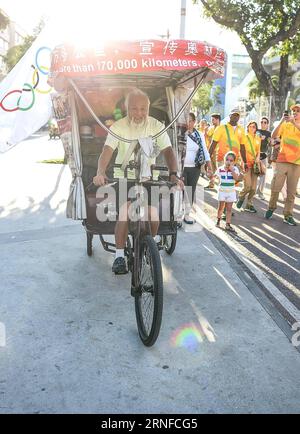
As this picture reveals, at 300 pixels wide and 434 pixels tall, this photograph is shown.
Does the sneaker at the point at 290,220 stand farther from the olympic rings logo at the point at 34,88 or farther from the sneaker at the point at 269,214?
the olympic rings logo at the point at 34,88

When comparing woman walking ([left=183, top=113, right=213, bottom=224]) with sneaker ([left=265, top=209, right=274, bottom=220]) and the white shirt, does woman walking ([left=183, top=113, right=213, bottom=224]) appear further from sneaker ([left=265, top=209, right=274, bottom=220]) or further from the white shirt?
sneaker ([left=265, top=209, right=274, bottom=220])

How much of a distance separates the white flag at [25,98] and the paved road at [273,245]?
3.47 metres

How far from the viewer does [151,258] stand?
368 cm

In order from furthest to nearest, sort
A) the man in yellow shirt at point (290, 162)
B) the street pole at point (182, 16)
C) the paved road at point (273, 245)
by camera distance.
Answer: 1. the street pole at point (182, 16)
2. the man in yellow shirt at point (290, 162)
3. the paved road at point (273, 245)

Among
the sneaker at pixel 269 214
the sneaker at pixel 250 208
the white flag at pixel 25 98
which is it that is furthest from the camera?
the sneaker at pixel 250 208

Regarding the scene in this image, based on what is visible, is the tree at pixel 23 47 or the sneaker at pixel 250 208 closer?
the sneaker at pixel 250 208

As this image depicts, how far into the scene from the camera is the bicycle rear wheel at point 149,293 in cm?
350

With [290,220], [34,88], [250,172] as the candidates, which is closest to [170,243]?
[34,88]

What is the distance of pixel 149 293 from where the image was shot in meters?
3.78

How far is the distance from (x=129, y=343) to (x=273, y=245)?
12.5 ft

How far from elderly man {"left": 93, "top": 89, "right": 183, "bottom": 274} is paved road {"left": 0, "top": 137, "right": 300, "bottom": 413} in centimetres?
66
